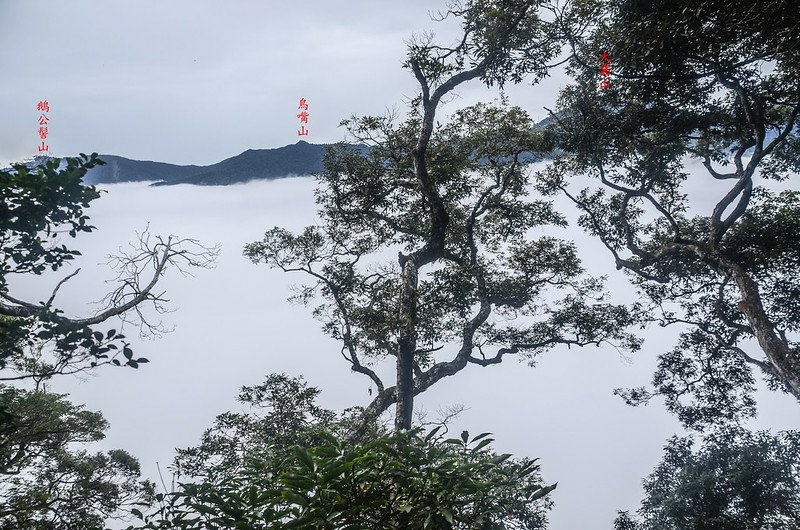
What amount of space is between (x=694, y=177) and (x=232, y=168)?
19791 millimetres

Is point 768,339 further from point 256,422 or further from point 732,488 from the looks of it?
point 256,422

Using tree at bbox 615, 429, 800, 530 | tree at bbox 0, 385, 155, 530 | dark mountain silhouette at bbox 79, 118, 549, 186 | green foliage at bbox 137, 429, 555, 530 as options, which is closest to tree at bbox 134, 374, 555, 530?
green foliage at bbox 137, 429, 555, 530

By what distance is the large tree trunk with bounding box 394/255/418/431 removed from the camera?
698cm

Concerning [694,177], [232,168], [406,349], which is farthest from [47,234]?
[232,168]

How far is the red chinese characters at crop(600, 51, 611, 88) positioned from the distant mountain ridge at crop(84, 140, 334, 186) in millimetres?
15014

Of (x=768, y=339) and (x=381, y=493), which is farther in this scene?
(x=768, y=339)

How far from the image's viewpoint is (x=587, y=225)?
29.4ft

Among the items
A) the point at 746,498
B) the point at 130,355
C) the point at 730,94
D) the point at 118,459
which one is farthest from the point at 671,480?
the point at 118,459

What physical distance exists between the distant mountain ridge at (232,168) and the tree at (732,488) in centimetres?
1739

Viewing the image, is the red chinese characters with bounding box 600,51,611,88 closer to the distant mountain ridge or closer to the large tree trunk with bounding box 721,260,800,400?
the large tree trunk with bounding box 721,260,800,400

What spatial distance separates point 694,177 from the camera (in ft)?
28.1

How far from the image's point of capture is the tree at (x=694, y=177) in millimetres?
6148

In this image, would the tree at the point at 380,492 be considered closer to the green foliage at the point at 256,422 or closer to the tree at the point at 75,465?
the green foliage at the point at 256,422

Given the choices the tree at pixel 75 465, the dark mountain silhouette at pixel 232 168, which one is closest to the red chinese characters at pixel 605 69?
the tree at pixel 75 465
